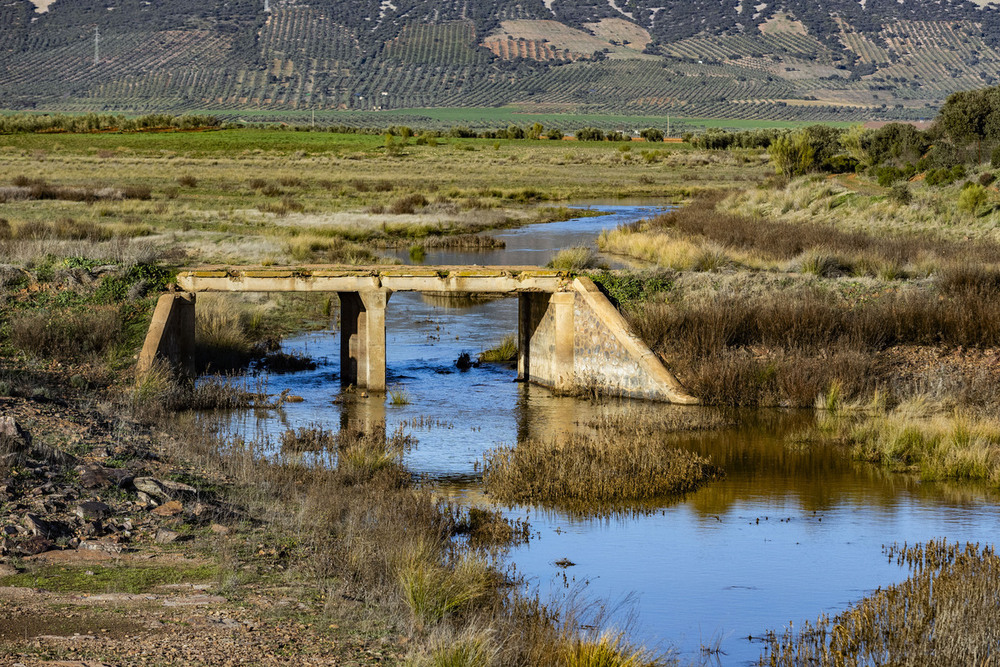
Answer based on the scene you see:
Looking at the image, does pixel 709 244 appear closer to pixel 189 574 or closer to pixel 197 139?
pixel 189 574

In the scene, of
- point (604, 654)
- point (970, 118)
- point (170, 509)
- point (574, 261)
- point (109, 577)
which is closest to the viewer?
point (604, 654)

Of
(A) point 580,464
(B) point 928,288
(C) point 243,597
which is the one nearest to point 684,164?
(B) point 928,288

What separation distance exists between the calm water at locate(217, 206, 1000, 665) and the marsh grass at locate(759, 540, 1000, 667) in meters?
0.38

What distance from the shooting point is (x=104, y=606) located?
921 cm

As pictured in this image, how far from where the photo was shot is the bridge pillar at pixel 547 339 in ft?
70.5

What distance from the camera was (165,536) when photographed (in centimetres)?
1095

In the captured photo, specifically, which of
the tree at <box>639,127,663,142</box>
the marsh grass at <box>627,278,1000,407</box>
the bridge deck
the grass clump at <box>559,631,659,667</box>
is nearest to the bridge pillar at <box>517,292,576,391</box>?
the bridge deck

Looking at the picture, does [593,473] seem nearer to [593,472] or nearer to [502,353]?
[593,472]

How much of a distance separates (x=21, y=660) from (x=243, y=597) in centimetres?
191

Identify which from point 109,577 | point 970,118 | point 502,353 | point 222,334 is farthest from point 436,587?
point 970,118

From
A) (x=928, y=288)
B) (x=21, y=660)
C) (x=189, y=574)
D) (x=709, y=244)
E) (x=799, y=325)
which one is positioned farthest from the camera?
(x=709, y=244)

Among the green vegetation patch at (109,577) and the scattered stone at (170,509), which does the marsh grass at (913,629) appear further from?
the scattered stone at (170,509)

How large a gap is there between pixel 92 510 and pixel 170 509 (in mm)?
723

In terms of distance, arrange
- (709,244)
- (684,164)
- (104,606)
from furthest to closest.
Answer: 1. (684,164)
2. (709,244)
3. (104,606)
